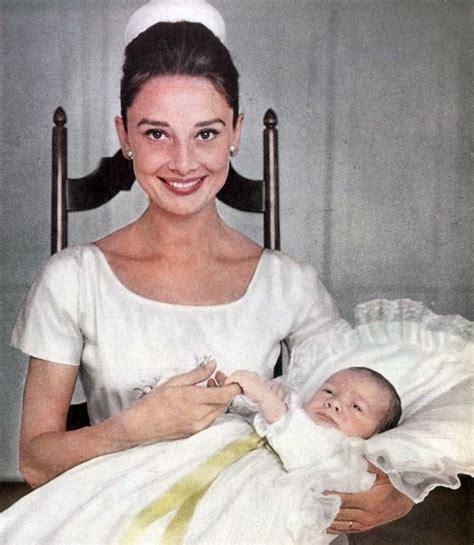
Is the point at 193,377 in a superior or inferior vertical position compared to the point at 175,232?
inferior

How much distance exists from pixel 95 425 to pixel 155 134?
355 millimetres

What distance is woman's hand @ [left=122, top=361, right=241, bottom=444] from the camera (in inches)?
36.8

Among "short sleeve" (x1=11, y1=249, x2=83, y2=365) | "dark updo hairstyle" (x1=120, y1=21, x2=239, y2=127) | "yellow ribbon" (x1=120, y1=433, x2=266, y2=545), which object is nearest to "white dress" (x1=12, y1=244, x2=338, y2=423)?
"short sleeve" (x1=11, y1=249, x2=83, y2=365)

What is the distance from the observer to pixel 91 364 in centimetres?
101

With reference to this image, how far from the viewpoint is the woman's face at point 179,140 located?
38.4 inches

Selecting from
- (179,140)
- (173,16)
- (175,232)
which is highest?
(173,16)

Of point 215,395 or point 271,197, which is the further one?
point 271,197

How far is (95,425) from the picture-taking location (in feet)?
3.20

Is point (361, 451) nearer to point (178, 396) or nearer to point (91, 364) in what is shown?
point (178, 396)

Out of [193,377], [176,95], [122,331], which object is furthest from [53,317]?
[176,95]

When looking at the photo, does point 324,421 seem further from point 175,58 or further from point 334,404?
point 175,58

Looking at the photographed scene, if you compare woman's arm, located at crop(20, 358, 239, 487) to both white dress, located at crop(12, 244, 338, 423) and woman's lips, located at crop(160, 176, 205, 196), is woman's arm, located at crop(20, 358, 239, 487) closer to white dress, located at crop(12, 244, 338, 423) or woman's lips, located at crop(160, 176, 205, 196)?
white dress, located at crop(12, 244, 338, 423)

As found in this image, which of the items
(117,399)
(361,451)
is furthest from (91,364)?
(361,451)

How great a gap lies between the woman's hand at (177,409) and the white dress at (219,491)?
0.01m
